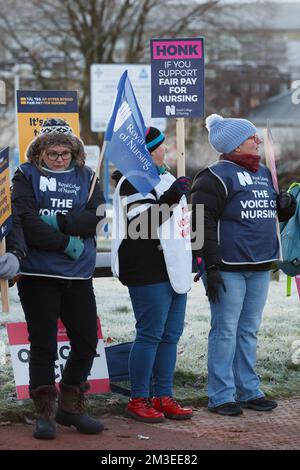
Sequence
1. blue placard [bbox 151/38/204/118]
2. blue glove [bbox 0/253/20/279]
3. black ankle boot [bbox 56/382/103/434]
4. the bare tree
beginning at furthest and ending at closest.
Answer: the bare tree
blue placard [bbox 151/38/204/118]
black ankle boot [bbox 56/382/103/434]
blue glove [bbox 0/253/20/279]

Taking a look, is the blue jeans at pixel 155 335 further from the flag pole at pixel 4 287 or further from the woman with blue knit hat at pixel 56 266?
the flag pole at pixel 4 287

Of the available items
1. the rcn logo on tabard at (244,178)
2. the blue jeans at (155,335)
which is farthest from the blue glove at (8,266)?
the rcn logo on tabard at (244,178)

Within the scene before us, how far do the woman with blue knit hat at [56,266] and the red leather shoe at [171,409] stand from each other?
0.59 m

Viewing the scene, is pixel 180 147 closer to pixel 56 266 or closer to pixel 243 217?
pixel 243 217

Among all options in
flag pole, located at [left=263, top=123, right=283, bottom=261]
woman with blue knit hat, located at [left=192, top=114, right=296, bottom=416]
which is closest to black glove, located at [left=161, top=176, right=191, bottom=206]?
woman with blue knit hat, located at [left=192, top=114, right=296, bottom=416]

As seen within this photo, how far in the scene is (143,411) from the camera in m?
6.24

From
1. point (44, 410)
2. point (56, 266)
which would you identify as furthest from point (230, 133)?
point (44, 410)

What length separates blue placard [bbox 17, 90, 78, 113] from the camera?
261 inches

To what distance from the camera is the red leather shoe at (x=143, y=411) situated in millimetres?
6207

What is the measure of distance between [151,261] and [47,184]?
32.6 inches

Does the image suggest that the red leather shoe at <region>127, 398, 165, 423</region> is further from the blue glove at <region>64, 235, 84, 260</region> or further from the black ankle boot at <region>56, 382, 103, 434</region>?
the blue glove at <region>64, 235, 84, 260</region>

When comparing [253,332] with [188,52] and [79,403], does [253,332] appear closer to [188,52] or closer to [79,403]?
[79,403]

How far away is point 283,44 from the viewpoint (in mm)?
60500

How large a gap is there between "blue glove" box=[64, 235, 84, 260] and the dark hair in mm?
463
